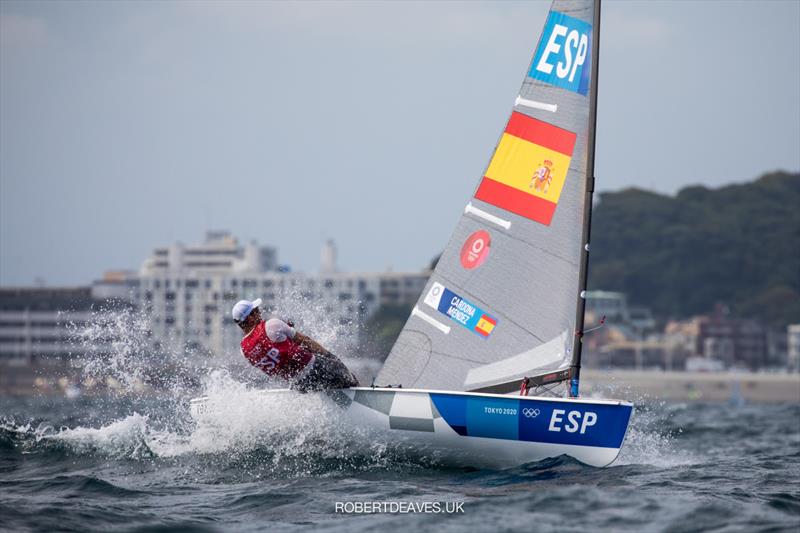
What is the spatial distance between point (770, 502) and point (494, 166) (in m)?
4.66

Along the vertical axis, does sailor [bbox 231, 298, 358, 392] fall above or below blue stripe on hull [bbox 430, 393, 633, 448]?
above

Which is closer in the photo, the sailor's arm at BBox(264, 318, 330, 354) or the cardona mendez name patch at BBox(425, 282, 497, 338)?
the sailor's arm at BBox(264, 318, 330, 354)

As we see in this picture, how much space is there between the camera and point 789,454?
48.3ft

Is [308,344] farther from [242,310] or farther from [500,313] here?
[500,313]

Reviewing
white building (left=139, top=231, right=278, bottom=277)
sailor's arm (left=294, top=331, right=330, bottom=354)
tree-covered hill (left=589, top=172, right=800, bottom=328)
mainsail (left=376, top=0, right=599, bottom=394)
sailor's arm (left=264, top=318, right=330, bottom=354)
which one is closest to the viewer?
sailor's arm (left=264, top=318, right=330, bottom=354)

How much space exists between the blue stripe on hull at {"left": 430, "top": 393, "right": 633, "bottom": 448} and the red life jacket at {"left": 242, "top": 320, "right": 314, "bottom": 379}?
1537 millimetres

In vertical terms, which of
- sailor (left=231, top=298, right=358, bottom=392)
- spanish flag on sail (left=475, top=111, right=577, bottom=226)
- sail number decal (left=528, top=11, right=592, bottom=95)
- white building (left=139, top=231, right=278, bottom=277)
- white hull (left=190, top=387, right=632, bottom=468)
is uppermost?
white building (left=139, top=231, right=278, bottom=277)

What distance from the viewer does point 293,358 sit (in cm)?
1158

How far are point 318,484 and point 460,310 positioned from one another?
8.78 ft

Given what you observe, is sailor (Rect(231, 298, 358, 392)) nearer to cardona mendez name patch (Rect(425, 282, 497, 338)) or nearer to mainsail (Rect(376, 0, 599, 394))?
mainsail (Rect(376, 0, 599, 394))

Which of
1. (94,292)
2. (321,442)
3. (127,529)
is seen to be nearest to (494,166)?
(321,442)

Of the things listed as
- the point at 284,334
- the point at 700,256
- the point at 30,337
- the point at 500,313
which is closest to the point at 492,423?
the point at 500,313

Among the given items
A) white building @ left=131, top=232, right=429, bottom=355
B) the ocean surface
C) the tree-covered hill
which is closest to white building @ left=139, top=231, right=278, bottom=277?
white building @ left=131, top=232, right=429, bottom=355

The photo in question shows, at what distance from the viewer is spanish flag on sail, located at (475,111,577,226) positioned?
467 inches
